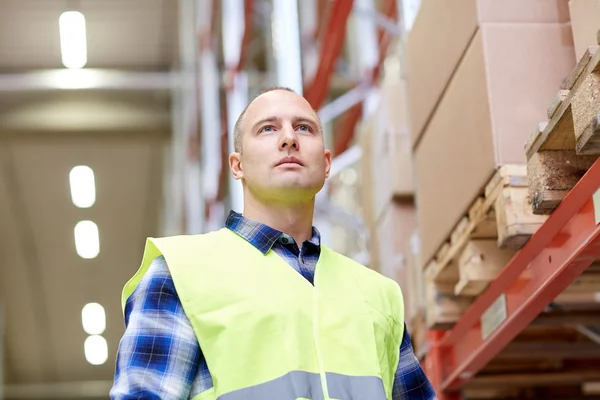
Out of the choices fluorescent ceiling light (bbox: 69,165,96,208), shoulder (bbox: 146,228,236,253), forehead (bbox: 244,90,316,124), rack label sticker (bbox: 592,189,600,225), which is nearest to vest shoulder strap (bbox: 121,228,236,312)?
shoulder (bbox: 146,228,236,253)

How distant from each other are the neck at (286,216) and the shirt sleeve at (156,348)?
1.08ft

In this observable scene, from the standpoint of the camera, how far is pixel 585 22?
356 centimetres

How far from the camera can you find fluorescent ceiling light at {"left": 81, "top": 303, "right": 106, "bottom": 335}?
22.4 metres

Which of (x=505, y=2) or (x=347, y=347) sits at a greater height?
(x=505, y=2)

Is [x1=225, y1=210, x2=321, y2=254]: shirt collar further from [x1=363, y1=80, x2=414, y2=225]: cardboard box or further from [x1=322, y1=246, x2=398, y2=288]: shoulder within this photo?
[x1=363, y1=80, x2=414, y2=225]: cardboard box

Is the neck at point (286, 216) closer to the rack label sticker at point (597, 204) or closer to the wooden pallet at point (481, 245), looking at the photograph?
the rack label sticker at point (597, 204)

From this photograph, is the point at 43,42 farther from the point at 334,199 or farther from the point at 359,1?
the point at 359,1

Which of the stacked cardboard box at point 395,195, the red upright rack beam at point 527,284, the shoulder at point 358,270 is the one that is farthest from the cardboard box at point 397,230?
the shoulder at point 358,270

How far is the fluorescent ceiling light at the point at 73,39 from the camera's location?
46.8 ft

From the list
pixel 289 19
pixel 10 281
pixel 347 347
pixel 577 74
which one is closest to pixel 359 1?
pixel 289 19

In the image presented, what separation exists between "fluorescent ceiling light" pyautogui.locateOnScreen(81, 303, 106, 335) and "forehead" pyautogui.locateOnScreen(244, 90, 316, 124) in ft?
65.5

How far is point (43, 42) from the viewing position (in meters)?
14.5

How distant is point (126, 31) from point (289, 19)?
7.92 meters

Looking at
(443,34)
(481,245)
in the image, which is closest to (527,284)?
(481,245)
